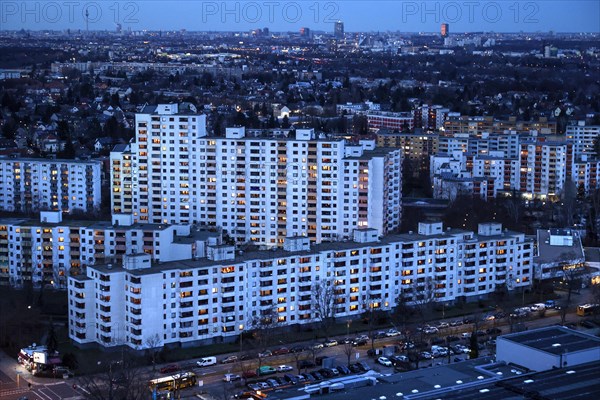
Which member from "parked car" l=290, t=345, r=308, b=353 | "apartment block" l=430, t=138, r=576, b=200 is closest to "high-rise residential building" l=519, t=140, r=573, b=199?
"apartment block" l=430, t=138, r=576, b=200

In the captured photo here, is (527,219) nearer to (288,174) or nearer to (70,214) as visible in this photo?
(288,174)

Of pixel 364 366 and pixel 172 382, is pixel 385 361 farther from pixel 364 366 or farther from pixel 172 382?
pixel 172 382

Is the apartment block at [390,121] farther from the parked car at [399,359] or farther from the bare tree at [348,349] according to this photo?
the parked car at [399,359]

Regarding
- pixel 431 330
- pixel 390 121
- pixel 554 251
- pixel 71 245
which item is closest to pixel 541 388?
pixel 431 330

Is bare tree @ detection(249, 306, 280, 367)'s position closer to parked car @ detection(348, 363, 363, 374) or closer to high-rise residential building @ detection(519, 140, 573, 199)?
parked car @ detection(348, 363, 363, 374)

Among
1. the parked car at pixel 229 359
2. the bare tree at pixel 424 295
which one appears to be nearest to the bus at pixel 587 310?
the bare tree at pixel 424 295

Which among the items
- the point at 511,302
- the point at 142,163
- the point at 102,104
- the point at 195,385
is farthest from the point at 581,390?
the point at 102,104
